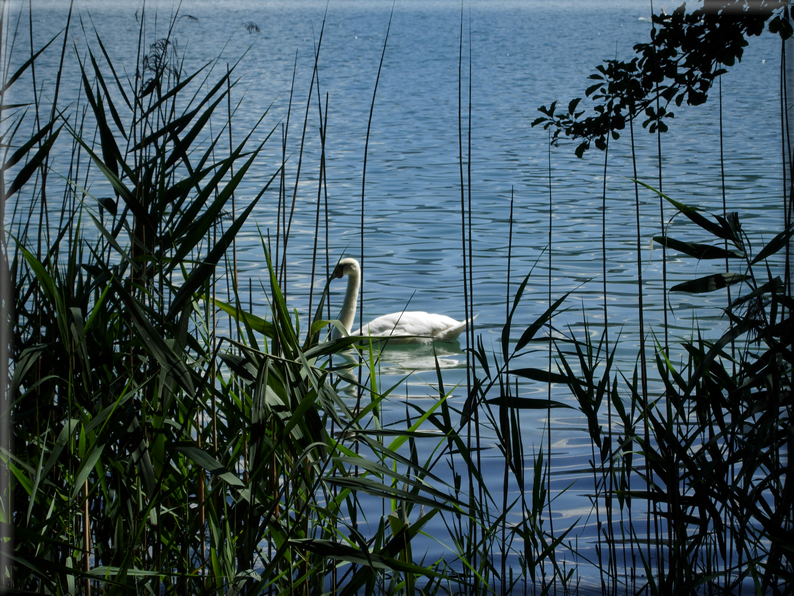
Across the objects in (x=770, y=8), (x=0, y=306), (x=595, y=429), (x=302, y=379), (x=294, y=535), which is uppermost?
(x=770, y=8)

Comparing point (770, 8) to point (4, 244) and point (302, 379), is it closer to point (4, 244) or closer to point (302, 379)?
point (302, 379)

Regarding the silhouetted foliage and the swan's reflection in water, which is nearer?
the silhouetted foliage

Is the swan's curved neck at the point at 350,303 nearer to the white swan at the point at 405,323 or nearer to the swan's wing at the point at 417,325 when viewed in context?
the white swan at the point at 405,323

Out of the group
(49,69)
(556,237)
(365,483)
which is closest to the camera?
(365,483)

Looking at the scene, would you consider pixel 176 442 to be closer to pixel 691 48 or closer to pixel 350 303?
pixel 691 48

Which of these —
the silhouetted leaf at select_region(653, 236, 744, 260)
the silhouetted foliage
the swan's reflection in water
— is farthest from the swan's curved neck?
the silhouetted leaf at select_region(653, 236, 744, 260)

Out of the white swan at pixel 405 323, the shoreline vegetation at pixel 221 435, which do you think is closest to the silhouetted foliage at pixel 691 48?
the shoreline vegetation at pixel 221 435

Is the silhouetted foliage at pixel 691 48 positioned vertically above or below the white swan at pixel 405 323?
above

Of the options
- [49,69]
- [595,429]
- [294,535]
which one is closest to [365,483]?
[294,535]

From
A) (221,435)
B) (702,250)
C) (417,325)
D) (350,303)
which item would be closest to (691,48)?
(702,250)

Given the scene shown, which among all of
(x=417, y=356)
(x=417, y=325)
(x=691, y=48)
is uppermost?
(x=691, y=48)

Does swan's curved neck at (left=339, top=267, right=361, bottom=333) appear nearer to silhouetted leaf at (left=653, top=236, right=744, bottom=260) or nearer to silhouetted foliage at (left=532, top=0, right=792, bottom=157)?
silhouetted foliage at (left=532, top=0, right=792, bottom=157)

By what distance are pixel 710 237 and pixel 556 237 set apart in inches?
51.6

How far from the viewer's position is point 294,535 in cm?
137
